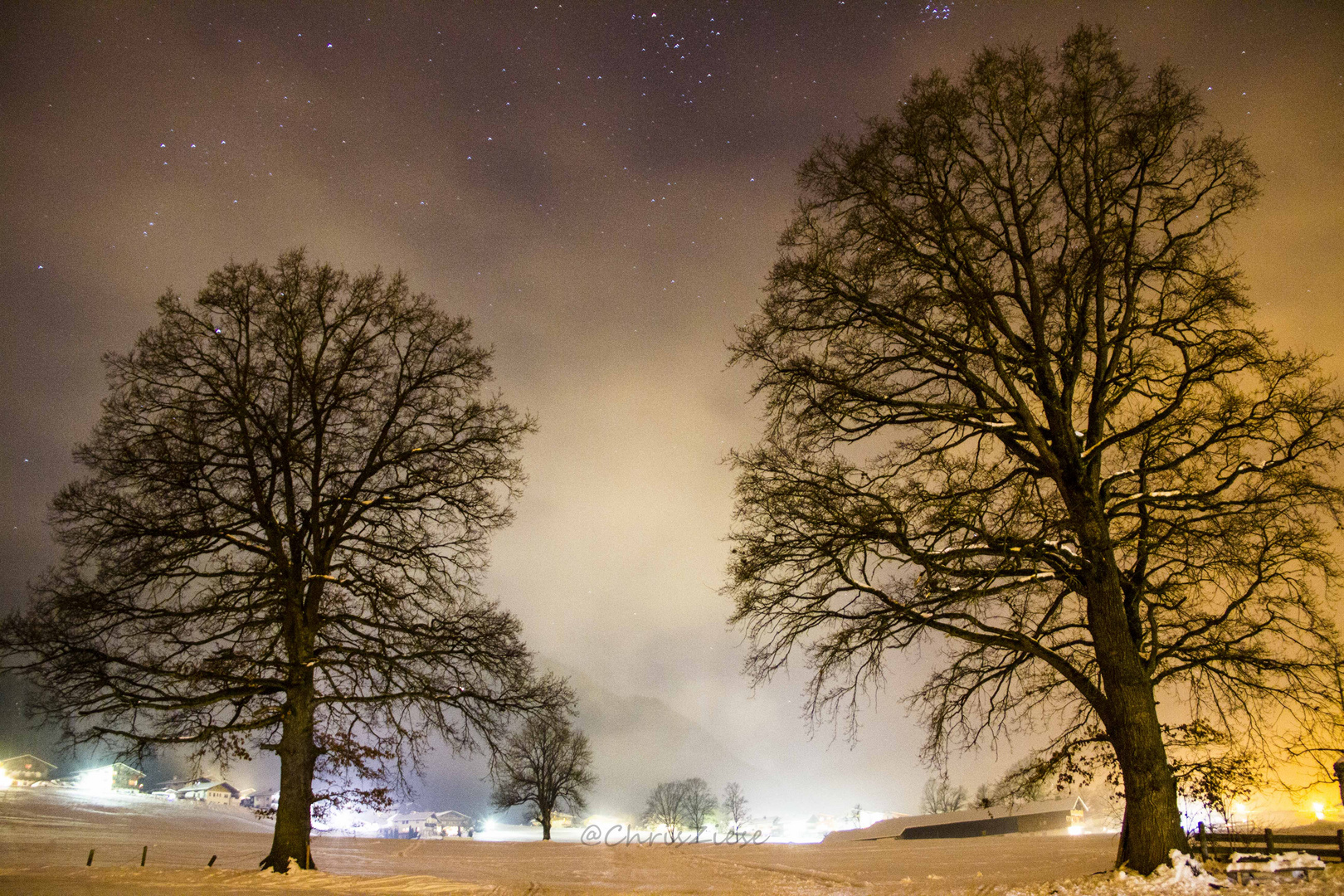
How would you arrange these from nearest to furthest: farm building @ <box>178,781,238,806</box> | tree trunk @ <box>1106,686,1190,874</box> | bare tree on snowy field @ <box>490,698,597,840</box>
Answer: tree trunk @ <box>1106,686,1190,874</box> → bare tree on snowy field @ <box>490,698,597,840</box> → farm building @ <box>178,781,238,806</box>

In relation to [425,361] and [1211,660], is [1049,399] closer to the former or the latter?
[1211,660]

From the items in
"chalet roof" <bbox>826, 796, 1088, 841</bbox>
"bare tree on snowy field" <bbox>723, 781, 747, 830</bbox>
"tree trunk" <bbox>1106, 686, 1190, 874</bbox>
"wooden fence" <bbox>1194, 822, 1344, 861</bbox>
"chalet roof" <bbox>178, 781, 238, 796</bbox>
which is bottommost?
"bare tree on snowy field" <bbox>723, 781, 747, 830</bbox>

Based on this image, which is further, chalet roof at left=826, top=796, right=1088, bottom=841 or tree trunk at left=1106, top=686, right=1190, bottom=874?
chalet roof at left=826, top=796, right=1088, bottom=841

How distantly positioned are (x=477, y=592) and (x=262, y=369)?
6550 mm

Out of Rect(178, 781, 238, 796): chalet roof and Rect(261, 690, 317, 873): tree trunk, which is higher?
Rect(261, 690, 317, 873): tree trunk

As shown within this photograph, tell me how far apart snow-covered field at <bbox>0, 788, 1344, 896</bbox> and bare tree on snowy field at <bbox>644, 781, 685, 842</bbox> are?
7627 centimetres

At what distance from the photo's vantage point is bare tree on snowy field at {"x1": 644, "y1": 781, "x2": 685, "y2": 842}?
353ft

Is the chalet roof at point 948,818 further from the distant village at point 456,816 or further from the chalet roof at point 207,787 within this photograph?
the chalet roof at point 207,787

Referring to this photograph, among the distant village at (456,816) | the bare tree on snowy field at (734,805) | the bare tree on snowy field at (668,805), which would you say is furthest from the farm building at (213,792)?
the bare tree on snowy field at (734,805)

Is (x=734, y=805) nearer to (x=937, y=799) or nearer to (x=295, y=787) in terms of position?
(x=937, y=799)

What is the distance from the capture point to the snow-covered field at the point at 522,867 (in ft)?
32.9

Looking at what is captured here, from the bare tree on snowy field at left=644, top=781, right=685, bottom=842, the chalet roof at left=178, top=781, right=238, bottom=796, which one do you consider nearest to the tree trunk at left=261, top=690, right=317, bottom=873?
the chalet roof at left=178, top=781, right=238, bottom=796

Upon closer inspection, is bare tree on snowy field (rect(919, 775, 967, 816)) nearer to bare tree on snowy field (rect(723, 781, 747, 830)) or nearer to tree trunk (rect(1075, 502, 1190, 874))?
bare tree on snowy field (rect(723, 781, 747, 830))

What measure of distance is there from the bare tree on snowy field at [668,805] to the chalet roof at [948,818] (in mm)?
53020
